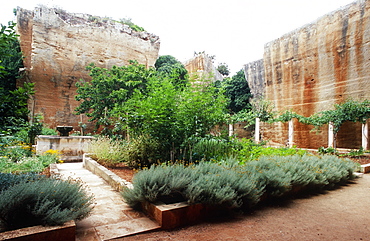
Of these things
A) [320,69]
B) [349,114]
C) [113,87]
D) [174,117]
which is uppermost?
[320,69]

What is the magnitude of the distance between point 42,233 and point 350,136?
13670mm

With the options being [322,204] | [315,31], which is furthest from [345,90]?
[322,204]

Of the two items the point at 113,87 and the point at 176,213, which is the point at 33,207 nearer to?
the point at 176,213

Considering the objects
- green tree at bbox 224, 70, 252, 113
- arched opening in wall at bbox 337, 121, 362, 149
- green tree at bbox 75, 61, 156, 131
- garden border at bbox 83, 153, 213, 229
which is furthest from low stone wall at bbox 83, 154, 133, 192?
green tree at bbox 224, 70, 252, 113

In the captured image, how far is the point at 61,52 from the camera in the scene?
1602cm

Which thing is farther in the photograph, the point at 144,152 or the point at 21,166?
the point at 144,152

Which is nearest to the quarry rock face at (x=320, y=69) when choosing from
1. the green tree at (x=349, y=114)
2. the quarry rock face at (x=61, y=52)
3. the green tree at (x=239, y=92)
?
the green tree at (x=349, y=114)

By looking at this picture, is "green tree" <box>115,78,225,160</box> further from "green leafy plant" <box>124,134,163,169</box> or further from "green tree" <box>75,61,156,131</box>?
"green tree" <box>75,61,156,131</box>

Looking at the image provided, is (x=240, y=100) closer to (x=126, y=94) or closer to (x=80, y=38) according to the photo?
(x=126, y=94)

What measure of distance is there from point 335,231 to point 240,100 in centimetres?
1507

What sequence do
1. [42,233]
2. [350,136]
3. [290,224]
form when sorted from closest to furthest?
[42,233]
[290,224]
[350,136]

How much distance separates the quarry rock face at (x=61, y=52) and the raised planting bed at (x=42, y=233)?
15.8 metres

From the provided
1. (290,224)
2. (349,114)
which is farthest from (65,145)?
(349,114)

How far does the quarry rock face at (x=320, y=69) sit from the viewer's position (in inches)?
424
